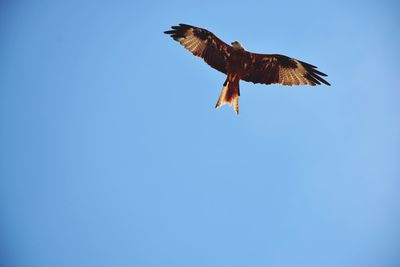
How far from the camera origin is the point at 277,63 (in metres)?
9.16

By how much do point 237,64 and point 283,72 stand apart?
122 centimetres

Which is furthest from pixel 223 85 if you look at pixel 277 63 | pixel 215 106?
pixel 277 63

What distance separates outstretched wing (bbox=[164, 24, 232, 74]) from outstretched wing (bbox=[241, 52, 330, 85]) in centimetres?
66

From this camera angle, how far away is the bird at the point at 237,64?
868 centimetres

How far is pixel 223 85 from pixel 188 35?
61.3 inches

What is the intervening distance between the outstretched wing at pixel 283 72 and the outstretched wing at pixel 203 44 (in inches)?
26.2

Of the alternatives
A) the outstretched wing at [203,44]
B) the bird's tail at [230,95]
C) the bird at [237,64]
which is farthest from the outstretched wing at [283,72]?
the outstretched wing at [203,44]

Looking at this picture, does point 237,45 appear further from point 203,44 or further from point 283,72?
point 283,72

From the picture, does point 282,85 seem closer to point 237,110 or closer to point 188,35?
point 237,110

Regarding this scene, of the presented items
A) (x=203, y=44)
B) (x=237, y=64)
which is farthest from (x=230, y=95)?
(x=203, y=44)

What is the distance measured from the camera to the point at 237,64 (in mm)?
8844

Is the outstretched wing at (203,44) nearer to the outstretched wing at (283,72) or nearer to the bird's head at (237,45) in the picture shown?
the bird's head at (237,45)

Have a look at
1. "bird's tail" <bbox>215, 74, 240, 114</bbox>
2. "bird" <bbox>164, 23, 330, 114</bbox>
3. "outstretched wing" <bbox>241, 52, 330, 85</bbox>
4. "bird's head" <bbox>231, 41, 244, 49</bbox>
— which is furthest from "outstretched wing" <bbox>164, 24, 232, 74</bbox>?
"outstretched wing" <bbox>241, 52, 330, 85</bbox>

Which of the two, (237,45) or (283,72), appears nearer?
(237,45)
